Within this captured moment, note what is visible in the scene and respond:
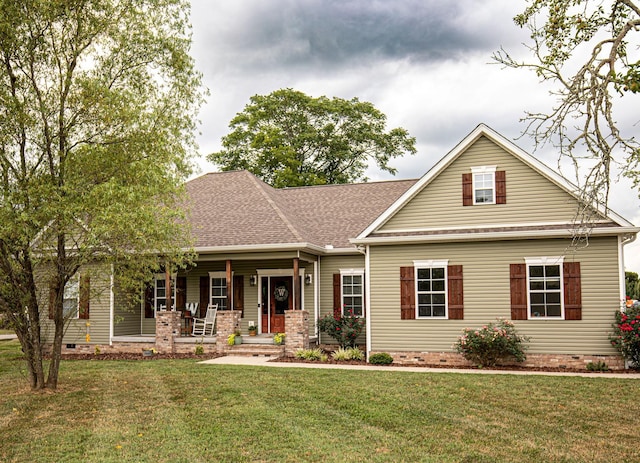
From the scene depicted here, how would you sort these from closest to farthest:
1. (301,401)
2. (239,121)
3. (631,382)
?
1. (301,401)
2. (631,382)
3. (239,121)

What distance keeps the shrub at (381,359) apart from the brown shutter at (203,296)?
651 cm

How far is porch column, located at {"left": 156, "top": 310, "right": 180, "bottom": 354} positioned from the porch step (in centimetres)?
174

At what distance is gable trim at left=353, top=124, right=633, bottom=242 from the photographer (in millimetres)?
14055

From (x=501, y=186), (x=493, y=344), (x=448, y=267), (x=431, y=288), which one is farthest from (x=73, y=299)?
(x=501, y=186)

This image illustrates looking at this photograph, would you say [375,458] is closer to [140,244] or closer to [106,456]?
[106,456]

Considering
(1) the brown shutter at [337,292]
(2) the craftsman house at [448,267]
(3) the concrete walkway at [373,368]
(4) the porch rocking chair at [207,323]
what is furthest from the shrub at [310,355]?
(4) the porch rocking chair at [207,323]

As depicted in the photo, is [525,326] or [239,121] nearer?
[525,326]

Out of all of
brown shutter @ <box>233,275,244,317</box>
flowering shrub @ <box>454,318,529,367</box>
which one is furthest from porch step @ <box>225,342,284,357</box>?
flowering shrub @ <box>454,318,529,367</box>

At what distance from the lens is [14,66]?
35.0 ft

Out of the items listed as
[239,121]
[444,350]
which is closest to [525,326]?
[444,350]

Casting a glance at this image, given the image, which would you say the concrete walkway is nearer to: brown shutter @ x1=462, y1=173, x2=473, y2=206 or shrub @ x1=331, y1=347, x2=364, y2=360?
shrub @ x1=331, y1=347, x2=364, y2=360

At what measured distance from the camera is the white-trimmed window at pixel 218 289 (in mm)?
18797

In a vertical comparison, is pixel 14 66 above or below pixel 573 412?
above

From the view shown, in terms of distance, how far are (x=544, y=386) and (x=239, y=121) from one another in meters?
27.9
